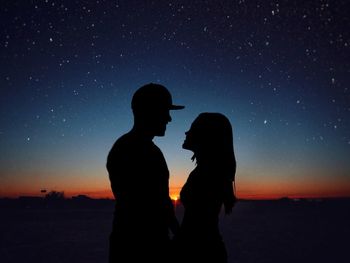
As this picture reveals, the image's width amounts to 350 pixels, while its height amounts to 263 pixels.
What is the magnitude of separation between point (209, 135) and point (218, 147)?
0.15 m

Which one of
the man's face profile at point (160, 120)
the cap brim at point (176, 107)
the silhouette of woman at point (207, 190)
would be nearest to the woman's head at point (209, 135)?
the silhouette of woman at point (207, 190)

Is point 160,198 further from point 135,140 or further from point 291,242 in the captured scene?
point 291,242

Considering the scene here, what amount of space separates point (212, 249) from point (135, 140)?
1.30 metres

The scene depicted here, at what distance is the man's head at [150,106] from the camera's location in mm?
2822

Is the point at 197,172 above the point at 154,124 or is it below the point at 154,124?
below

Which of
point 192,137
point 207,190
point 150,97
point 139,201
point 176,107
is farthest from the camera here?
point 192,137

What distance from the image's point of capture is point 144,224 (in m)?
2.56

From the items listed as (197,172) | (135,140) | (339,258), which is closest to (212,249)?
(197,172)

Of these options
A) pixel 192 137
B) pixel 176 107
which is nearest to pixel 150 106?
pixel 176 107

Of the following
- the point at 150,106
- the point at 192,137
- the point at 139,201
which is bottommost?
the point at 139,201

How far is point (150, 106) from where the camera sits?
2.84 metres

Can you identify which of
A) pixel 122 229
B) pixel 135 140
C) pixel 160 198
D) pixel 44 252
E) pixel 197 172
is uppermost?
pixel 135 140

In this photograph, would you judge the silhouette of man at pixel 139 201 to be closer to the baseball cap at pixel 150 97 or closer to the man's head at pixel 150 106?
the man's head at pixel 150 106

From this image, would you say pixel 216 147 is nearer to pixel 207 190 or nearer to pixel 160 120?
pixel 207 190
